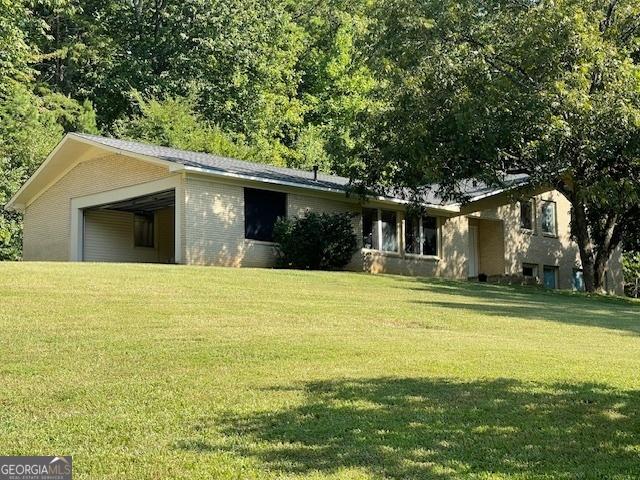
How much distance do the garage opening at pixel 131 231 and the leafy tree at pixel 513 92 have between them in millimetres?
8253

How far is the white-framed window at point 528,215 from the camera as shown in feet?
113

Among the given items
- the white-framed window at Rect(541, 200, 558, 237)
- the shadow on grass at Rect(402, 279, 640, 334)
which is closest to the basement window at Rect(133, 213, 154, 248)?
the shadow on grass at Rect(402, 279, 640, 334)

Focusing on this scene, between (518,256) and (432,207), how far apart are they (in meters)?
6.93

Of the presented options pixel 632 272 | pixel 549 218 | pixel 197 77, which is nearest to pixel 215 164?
pixel 549 218

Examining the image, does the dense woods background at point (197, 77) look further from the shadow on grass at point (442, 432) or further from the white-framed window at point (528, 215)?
the shadow on grass at point (442, 432)

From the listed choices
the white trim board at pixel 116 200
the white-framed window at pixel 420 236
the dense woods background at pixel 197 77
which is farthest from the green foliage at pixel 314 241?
the dense woods background at pixel 197 77

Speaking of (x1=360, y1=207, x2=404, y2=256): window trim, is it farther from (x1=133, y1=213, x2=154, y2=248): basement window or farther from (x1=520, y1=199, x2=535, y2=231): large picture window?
(x1=520, y1=199, x2=535, y2=231): large picture window

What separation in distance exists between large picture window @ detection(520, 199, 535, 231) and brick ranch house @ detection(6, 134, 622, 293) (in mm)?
54

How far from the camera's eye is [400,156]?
24.4 metres

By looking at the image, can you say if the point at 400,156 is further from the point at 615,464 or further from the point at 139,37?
the point at 139,37

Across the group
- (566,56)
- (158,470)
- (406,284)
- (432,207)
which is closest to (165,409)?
(158,470)

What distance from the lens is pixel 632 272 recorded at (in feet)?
160

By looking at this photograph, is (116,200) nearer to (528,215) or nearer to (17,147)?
(17,147)

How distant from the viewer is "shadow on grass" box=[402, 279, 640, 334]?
15922mm
